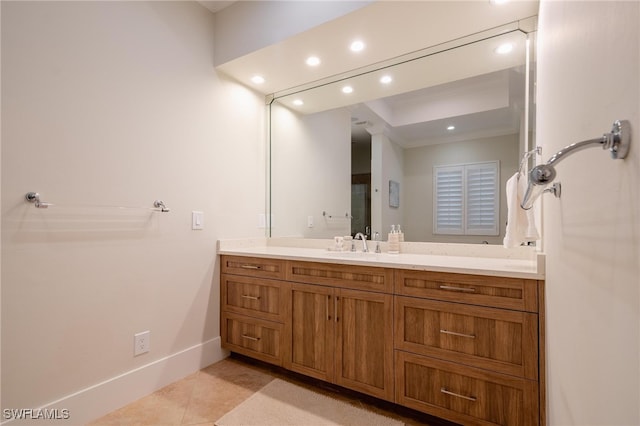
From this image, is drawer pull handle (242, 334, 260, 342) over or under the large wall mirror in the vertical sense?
under

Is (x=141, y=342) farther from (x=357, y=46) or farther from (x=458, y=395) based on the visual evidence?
(x=357, y=46)

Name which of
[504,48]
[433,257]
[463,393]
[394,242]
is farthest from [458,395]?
[504,48]

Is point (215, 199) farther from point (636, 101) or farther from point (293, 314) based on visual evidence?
point (636, 101)

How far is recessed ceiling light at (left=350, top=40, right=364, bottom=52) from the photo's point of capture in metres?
1.96

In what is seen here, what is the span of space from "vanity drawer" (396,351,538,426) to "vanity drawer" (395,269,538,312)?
310 mm

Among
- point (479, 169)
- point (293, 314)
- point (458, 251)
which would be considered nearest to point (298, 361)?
point (293, 314)

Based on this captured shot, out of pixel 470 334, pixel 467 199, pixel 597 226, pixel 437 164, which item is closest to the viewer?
pixel 597 226

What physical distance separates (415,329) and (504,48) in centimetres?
173

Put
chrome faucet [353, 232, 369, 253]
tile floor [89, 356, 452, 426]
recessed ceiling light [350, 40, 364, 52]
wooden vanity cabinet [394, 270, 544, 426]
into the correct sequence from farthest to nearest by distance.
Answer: chrome faucet [353, 232, 369, 253], recessed ceiling light [350, 40, 364, 52], tile floor [89, 356, 452, 426], wooden vanity cabinet [394, 270, 544, 426]

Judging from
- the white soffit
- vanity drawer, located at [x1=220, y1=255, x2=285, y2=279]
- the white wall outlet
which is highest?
the white soffit

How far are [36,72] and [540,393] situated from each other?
8.71 feet

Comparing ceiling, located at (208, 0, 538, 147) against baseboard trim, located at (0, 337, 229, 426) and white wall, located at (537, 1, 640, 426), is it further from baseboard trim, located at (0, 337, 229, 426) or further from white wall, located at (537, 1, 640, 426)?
baseboard trim, located at (0, 337, 229, 426)

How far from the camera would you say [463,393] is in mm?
1438

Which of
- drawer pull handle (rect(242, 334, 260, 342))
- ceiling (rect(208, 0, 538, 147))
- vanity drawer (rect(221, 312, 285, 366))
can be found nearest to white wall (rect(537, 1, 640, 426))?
ceiling (rect(208, 0, 538, 147))
